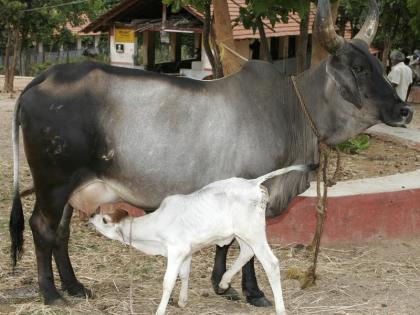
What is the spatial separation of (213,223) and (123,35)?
16014mm

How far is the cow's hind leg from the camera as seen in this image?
457cm

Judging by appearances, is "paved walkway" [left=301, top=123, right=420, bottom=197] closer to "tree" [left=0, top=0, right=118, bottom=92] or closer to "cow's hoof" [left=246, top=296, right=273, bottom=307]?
"cow's hoof" [left=246, top=296, right=273, bottom=307]

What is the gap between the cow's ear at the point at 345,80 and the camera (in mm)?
4289

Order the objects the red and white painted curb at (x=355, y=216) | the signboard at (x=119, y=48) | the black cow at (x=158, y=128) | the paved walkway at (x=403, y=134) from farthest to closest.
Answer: the signboard at (x=119, y=48) → the paved walkway at (x=403, y=134) → the red and white painted curb at (x=355, y=216) → the black cow at (x=158, y=128)

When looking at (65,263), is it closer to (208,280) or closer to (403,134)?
(208,280)

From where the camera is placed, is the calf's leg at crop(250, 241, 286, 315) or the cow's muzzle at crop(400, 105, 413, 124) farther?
the cow's muzzle at crop(400, 105, 413, 124)

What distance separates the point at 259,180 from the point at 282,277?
1265 millimetres

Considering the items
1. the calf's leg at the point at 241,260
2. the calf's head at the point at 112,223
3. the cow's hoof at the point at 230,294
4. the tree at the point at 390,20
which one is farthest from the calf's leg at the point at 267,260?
the tree at the point at 390,20

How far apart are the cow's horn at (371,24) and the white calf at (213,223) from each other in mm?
1230

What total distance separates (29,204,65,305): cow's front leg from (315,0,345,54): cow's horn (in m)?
2.03

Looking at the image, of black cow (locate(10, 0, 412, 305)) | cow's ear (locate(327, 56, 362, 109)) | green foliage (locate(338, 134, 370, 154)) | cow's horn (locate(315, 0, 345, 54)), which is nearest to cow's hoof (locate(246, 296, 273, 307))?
black cow (locate(10, 0, 412, 305))

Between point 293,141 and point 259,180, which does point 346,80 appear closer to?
point 293,141

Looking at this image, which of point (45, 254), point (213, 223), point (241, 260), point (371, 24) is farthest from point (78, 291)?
point (371, 24)

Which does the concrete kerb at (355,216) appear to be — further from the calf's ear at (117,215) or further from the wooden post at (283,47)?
the wooden post at (283,47)
